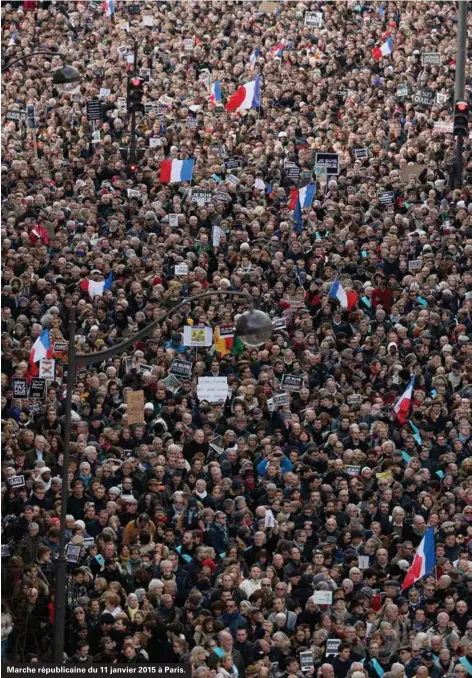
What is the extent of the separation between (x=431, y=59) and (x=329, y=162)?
7.17 m

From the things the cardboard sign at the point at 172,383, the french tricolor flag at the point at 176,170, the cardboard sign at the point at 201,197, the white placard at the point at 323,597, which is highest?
the french tricolor flag at the point at 176,170

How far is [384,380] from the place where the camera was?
27328mm

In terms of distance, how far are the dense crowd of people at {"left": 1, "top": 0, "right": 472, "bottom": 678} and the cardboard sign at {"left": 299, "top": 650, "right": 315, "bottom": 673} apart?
29 millimetres

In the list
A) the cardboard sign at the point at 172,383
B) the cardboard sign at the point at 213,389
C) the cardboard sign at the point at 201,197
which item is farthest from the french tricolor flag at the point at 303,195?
the cardboard sign at the point at 213,389

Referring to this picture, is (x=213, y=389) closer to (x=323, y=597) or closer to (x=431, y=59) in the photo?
(x=323, y=597)

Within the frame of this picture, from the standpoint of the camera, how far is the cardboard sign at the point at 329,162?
109ft

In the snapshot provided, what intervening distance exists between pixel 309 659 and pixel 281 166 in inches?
584

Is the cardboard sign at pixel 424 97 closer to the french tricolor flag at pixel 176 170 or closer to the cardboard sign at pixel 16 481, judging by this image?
the french tricolor flag at pixel 176 170

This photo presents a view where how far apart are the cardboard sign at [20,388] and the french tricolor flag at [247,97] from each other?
12.8 meters

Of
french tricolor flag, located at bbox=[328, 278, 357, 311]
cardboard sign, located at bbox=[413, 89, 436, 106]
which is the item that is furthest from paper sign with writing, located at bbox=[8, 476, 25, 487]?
cardboard sign, located at bbox=[413, 89, 436, 106]

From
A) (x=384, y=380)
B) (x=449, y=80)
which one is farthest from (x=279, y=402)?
(x=449, y=80)

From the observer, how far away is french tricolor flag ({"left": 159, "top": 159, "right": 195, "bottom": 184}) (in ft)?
108

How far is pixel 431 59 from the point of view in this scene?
3959 centimetres

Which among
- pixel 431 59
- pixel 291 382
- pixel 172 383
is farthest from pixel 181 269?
pixel 431 59
